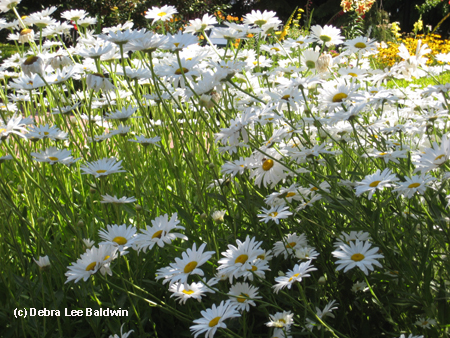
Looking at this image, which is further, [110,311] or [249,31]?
[249,31]

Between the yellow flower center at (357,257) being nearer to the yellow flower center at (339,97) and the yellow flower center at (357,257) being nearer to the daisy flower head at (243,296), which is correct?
the daisy flower head at (243,296)

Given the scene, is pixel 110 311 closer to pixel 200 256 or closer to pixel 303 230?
pixel 200 256

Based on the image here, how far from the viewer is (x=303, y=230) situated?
1.43 m

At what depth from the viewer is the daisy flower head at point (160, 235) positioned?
1.09 meters

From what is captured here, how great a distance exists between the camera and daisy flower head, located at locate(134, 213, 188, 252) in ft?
3.59

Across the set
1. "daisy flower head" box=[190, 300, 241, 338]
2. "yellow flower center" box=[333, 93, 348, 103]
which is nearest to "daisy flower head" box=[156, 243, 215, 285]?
"daisy flower head" box=[190, 300, 241, 338]

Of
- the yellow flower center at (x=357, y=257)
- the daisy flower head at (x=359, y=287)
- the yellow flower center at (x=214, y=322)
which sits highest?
the yellow flower center at (x=357, y=257)

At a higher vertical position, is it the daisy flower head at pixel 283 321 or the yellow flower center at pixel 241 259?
the yellow flower center at pixel 241 259

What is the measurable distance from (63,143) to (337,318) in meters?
1.97

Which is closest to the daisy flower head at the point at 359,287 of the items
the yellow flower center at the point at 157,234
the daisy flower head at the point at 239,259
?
the daisy flower head at the point at 239,259

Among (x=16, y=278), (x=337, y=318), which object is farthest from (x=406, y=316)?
(x=16, y=278)

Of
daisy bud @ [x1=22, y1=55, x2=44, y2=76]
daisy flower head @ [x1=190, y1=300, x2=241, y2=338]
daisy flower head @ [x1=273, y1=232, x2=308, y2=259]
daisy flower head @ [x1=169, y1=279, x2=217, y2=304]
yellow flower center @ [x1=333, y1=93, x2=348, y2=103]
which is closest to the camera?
daisy flower head @ [x1=190, y1=300, x2=241, y2=338]

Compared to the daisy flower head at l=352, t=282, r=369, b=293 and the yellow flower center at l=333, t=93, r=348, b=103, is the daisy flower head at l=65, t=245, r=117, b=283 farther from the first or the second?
the yellow flower center at l=333, t=93, r=348, b=103

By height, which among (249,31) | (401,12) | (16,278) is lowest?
(401,12)
